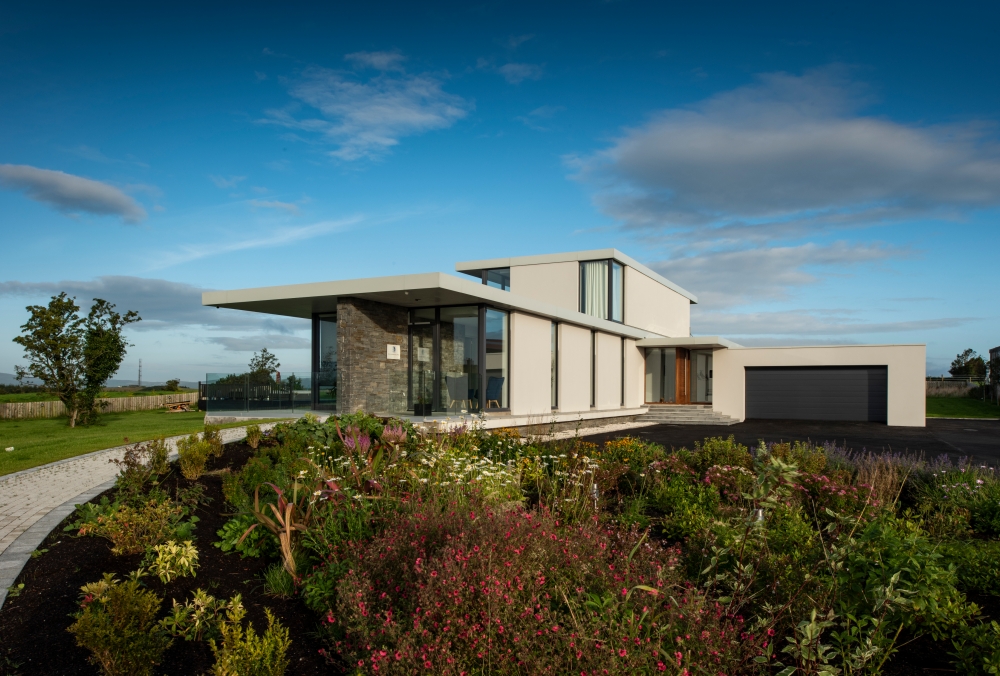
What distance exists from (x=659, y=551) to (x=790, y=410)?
22.2 meters

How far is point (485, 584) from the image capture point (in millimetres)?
2725

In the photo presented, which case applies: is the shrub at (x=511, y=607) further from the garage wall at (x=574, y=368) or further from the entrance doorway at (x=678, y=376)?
the entrance doorway at (x=678, y=376)

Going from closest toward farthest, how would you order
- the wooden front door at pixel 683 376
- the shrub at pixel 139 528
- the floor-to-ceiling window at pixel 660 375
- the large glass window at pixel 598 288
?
the shrub at pixel 139 528 < the large glass window at pixel 598 288 < the wooden front door at pixel 683 376 < the floor-to-ceiling window at pixel 660 375

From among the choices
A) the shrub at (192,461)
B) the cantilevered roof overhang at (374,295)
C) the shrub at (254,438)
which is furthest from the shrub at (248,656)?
the cantilevered roof overhang at (374,295)

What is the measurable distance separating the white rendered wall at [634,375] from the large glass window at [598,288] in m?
1.41

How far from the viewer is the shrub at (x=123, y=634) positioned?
277cm

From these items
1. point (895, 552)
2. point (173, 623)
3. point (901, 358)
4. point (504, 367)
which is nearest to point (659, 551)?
point (895, 552)

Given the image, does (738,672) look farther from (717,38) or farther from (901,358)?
(901,358)

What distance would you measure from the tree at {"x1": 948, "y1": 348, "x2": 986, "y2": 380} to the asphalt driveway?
2963 cm

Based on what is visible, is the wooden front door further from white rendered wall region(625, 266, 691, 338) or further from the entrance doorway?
white rendered wall region(625, 266, 691, 338)

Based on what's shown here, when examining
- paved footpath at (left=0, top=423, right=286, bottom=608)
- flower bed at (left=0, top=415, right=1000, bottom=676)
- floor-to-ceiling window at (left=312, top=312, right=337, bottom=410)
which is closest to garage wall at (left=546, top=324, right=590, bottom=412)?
floor-to-ceiling window at (left=312, top=312, right=337, bottom=410)

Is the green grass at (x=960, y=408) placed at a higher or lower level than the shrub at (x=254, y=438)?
lower

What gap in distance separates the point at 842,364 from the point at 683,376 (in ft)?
18.3

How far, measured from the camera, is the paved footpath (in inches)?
189
